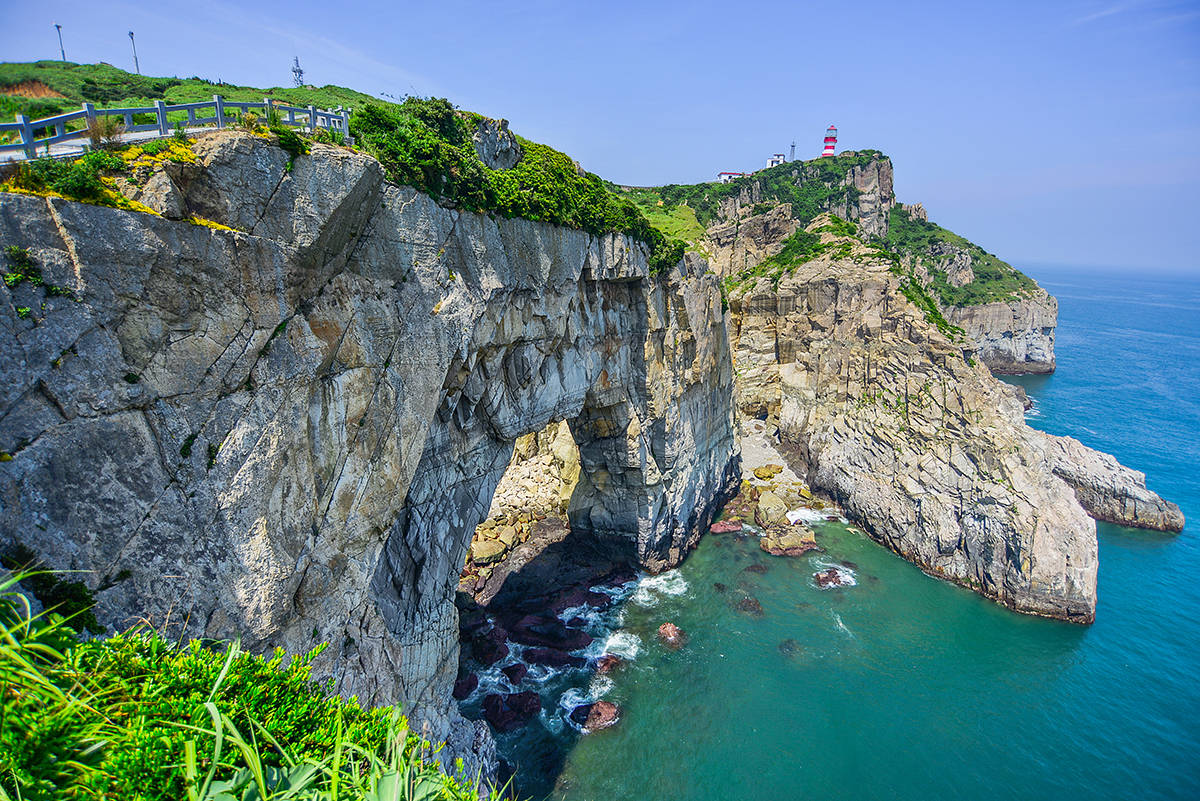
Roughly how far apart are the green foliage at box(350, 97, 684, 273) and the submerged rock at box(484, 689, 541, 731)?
2062 centimetres

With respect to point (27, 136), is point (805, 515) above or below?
below

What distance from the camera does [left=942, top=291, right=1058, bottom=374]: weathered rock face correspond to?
288 feet

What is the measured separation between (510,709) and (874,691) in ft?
55.8

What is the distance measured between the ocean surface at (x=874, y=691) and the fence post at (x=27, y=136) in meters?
23.2

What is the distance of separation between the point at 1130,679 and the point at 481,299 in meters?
36.5

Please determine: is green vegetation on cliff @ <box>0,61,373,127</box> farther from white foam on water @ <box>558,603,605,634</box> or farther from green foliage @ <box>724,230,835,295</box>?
green foliage @ <box>724,230,835,295</box>

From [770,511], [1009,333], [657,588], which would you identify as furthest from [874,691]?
[1009,333]

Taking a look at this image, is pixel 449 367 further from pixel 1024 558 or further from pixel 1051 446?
pixel 1051 446

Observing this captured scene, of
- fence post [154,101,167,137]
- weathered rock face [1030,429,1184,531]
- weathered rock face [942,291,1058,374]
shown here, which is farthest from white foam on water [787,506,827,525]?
weathered rock face [942,291,1058,374]

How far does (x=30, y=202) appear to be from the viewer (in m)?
8.50

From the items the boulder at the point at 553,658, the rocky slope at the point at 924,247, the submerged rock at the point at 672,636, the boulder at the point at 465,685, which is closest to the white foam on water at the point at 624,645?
the submerged rock at the point at 672,636

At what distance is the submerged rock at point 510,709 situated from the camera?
76.3ft

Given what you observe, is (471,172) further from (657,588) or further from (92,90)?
(657,588)

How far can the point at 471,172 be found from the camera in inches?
669
